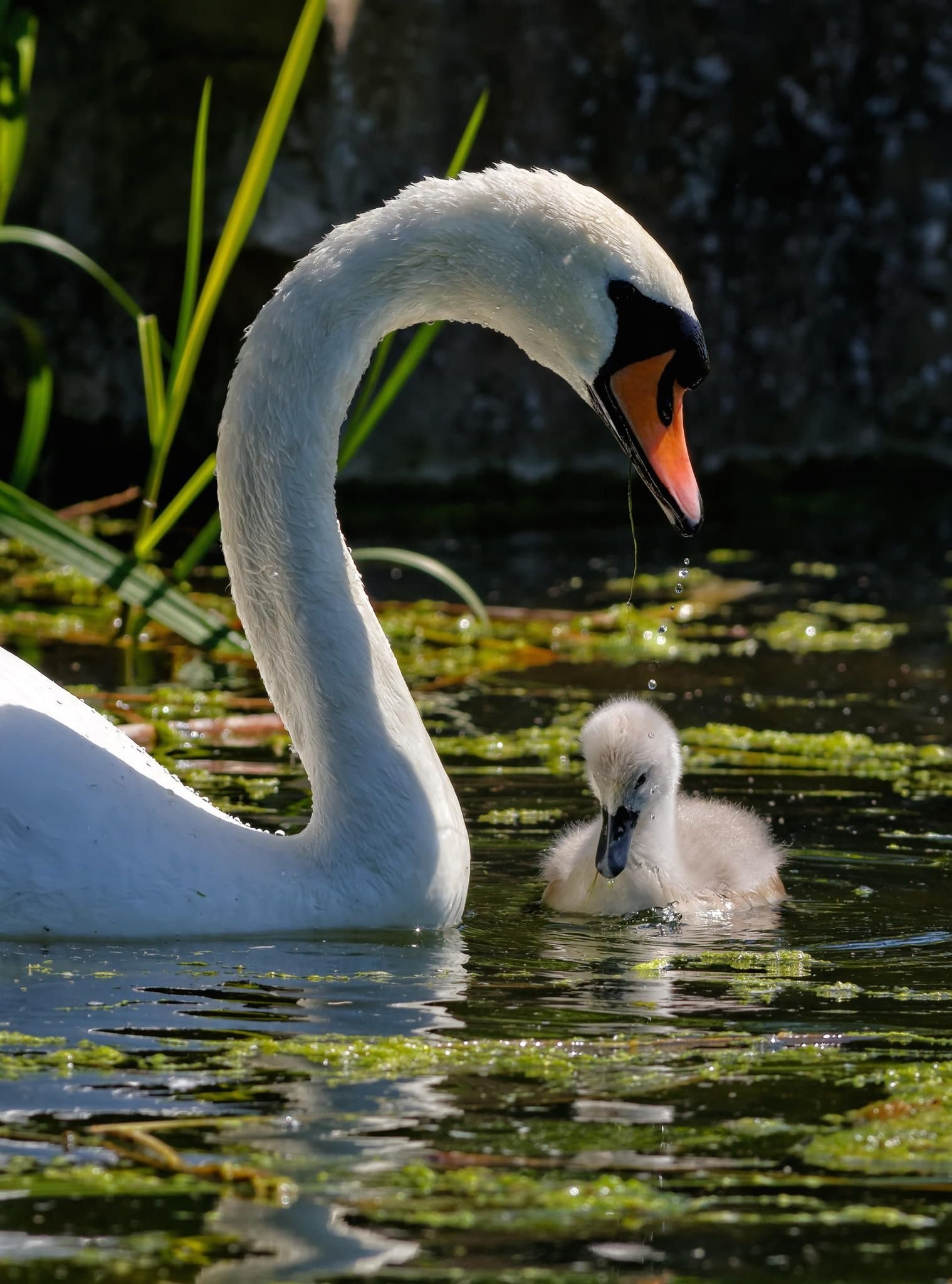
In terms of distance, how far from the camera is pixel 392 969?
12.5ft

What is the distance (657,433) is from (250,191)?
1.71 metres

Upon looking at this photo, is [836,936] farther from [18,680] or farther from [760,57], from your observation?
[760,57]

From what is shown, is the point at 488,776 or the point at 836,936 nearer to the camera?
the point at 836,936

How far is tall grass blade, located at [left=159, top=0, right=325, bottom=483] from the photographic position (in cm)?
514

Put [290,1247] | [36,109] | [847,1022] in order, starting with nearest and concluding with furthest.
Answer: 1. [290,1247]
2. [847,1022]
3. [36,109]

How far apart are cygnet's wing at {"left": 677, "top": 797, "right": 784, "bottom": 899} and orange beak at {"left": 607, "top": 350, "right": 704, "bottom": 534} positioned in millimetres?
847

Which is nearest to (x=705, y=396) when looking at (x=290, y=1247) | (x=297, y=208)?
(x=297, y=208)

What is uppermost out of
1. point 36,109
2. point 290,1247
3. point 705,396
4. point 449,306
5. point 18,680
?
point 36,109

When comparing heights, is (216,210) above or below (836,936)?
above

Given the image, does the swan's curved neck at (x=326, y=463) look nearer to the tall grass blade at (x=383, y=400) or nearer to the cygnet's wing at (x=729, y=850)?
the cygnet's wing at (x=729, y=850)

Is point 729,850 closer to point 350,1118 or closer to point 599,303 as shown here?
point 599,303

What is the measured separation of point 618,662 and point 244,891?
3.51 metres

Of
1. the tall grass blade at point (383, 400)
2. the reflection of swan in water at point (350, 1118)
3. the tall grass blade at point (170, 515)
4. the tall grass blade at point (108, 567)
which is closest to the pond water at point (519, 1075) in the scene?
the reflection of swan in water at point (350, 1118)

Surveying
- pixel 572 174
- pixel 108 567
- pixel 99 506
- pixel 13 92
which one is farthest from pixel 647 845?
pixel 572 174
